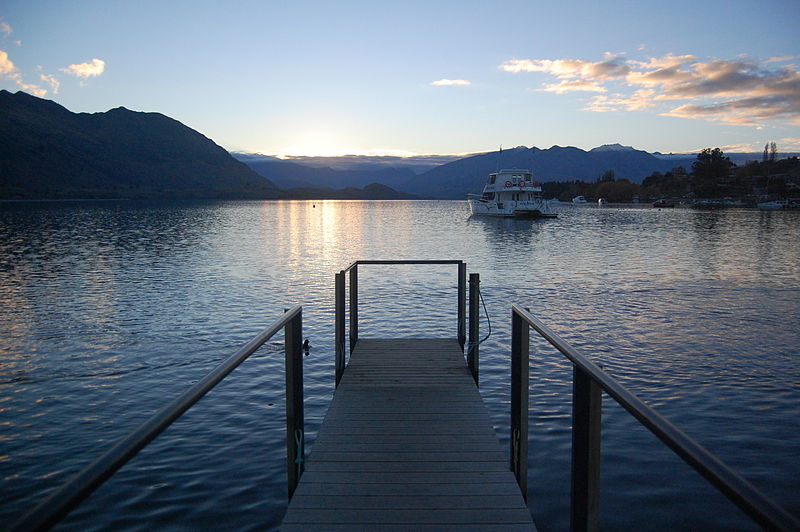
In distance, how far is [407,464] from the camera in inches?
188

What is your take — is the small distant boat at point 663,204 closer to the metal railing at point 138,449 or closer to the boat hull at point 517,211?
the boat hull at point 517,211

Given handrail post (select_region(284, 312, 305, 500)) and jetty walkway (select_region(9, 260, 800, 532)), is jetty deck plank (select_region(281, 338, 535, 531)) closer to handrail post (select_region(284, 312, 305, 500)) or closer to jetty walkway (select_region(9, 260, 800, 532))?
jetty walkway (select_region(9, 260, 800, 532))

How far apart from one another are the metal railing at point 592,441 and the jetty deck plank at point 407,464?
0.47 meters

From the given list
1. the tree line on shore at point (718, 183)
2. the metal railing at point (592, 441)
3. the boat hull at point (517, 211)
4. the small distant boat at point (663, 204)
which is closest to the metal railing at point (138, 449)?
the metal railing at point (592, 441)

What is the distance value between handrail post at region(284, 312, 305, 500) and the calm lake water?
1138 millimetres

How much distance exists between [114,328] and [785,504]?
41.5ft

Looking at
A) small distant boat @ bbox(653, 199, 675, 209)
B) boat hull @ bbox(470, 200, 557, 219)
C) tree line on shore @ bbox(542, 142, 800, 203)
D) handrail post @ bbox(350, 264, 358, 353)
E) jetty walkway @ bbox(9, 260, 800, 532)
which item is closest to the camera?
jetty walkway @ bbox(9, 260, 800, 532)

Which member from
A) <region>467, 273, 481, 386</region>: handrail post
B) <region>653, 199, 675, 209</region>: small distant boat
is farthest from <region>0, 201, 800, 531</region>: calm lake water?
<region>653, 199, 675, 209</region>: small distant boat

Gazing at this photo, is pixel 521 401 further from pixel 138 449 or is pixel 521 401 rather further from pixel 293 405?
pixel 138 449

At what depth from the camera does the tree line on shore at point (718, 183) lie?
13925cm

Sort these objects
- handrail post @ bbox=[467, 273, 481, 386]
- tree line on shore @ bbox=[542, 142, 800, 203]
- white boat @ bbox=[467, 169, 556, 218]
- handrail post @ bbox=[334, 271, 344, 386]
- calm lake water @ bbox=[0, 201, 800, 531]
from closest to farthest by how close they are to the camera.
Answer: calm lake water @ bbox=[0, 201, 800, 531]
handrail post @ bbox=[334, 271, 344, 386]
handrail post @ bbox=[467, 273, 481, 386]
white boat @ bbox=[467, 169, 556, 218]
tree line on shore @ bbox=[542, 142, 800, 203]

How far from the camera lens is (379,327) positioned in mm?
13469

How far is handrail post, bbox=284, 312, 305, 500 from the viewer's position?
4410 millimetres

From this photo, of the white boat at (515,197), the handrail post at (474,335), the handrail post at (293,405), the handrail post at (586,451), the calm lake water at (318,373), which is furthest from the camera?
the white boat at (515,197)
